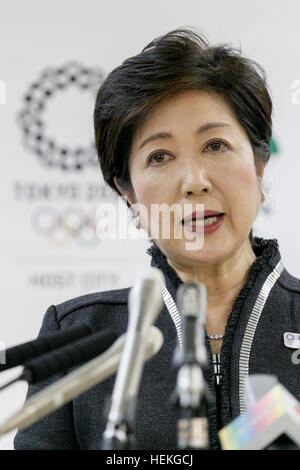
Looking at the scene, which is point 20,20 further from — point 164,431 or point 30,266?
point 164,431

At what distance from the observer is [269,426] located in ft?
1.59

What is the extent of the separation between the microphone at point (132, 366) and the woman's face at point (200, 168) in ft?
1.59

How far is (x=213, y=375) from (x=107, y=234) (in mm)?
926

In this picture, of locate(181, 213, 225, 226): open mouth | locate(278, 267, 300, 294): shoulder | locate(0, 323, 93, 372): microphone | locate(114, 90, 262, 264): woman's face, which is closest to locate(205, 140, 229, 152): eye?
locate(114, 90, 262, 264): woman's face

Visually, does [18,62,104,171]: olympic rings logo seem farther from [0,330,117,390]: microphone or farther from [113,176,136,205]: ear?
[0,330,117,390]: microphone

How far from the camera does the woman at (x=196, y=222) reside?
0.98 m

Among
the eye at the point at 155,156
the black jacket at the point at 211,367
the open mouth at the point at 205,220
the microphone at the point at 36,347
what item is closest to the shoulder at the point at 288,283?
the black jacket at the point at 211,367

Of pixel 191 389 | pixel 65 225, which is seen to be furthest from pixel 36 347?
pixel 65 225

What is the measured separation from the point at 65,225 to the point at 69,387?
1326 mm

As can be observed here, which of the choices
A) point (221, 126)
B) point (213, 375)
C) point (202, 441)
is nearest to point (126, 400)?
point (202, 441)

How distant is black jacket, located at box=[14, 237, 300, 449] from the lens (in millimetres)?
959

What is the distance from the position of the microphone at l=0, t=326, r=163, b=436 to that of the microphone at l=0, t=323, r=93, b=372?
60mm

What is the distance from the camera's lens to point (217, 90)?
3.50 feet

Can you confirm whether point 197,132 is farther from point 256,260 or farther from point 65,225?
point 65,225
